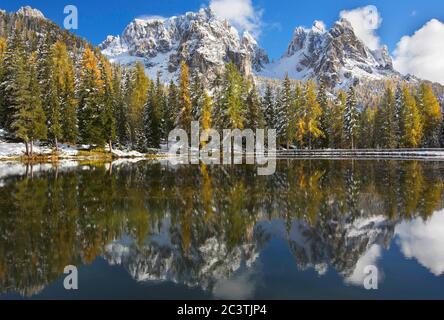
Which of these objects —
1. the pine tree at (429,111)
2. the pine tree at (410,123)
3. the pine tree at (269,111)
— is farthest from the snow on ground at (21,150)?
the pine tree at (429,111)

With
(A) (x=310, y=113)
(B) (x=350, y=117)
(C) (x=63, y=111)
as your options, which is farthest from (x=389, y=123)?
(C) (x=63, y=111)

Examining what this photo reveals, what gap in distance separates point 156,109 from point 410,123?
50.2m

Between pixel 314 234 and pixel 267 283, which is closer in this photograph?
pixel 267 283

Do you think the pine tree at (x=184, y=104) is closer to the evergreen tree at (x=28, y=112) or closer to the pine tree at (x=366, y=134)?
the evergreen tree at (x=28, y=112)

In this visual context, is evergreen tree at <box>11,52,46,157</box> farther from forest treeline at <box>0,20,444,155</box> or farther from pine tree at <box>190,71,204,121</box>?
pine tree at <box>190,71,204,121</box>

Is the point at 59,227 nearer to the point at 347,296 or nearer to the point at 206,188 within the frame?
the point at 347,296

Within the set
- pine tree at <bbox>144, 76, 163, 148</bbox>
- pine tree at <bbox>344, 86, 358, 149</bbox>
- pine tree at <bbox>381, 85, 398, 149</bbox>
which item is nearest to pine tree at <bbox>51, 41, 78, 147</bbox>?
pine tree at <bbox>144, 76, 163, 148</bbox>

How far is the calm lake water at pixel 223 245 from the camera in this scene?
7789 mm

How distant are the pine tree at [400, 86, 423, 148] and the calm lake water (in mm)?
62375

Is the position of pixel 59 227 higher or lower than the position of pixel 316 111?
lower

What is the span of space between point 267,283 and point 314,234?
412cm

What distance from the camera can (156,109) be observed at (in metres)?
76.4
